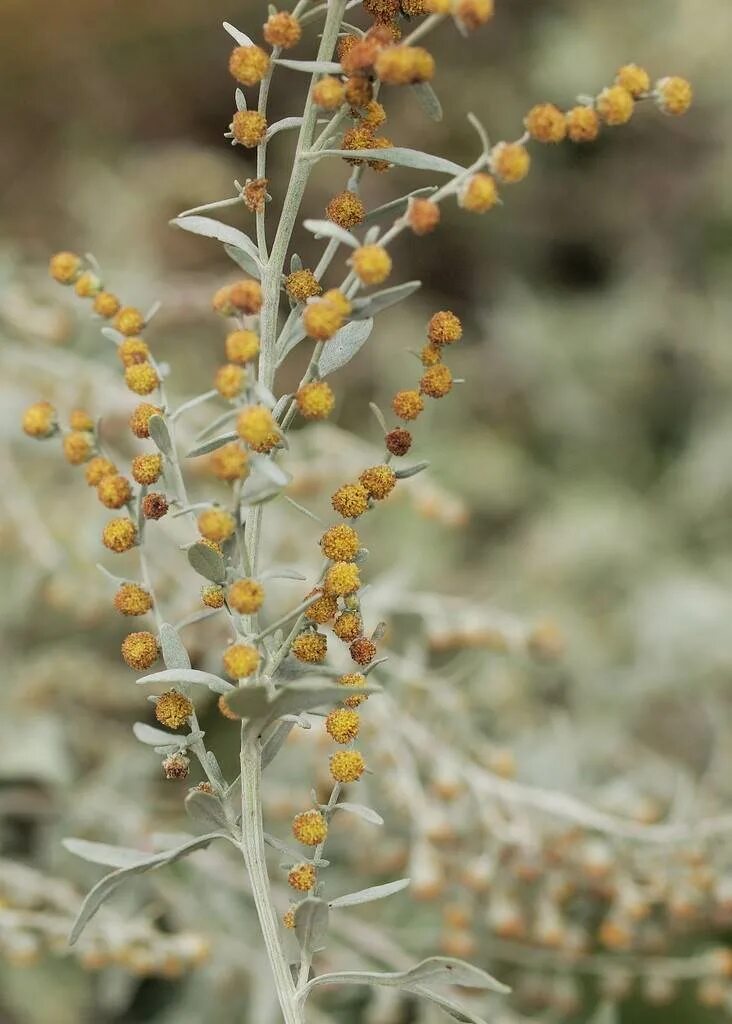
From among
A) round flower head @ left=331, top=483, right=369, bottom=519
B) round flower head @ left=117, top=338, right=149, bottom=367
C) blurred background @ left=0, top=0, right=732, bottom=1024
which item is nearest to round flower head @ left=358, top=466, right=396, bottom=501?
round flower head @ left=331, top=483, right=369, bottom=519

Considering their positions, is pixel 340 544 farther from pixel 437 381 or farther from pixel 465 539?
pixel 465 539

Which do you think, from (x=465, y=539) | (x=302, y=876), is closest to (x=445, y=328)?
(x=302, y=876)

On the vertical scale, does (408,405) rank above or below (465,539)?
above

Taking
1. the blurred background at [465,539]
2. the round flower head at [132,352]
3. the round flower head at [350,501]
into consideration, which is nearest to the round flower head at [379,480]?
the round flower head at [350,501]

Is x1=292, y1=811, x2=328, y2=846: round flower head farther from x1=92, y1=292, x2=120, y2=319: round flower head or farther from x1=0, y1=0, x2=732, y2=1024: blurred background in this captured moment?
x1=0, y1=0, x2=732, y2=1024: blurred background

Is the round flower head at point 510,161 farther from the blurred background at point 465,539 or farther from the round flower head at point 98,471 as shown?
the blurred background at point 465,539

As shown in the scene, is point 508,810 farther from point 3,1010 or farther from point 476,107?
point 476,107
